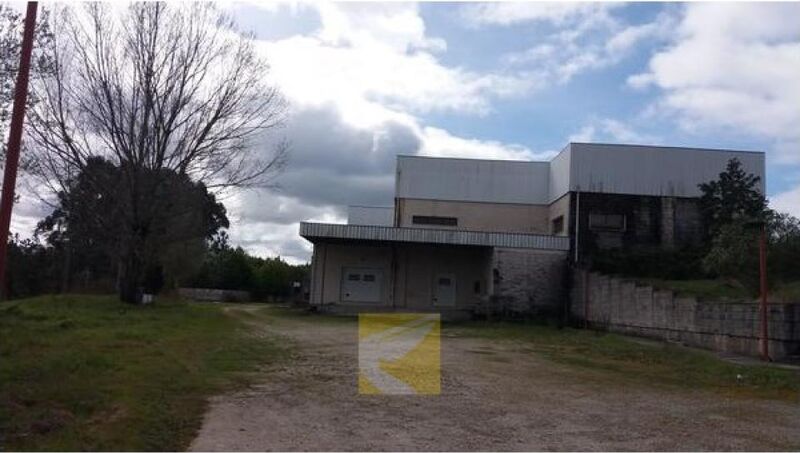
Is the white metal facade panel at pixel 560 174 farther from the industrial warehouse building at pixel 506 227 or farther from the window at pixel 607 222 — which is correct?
the window at pixel 607 222

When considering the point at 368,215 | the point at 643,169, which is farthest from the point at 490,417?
the point at 368,215

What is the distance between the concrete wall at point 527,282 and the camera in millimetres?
32594

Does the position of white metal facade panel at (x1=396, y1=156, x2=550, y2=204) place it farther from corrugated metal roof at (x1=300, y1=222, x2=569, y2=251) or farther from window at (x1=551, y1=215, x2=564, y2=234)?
corrugated metal roof at (x1=300, y1=222, x2=569, y2=251)

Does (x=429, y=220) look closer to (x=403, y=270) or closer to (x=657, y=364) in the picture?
(x=403, y=270)

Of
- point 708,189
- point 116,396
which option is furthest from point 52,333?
point 708,189

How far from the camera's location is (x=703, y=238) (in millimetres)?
33969

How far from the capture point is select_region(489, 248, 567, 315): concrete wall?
3259cm

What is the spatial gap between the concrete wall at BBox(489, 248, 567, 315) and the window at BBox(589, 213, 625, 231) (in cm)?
230

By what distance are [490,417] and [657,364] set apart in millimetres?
8527

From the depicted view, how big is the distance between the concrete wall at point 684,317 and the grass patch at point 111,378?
33.2ft

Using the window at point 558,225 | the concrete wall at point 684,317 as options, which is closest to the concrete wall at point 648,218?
the window at point 558,225

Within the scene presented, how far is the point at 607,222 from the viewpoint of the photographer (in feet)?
113

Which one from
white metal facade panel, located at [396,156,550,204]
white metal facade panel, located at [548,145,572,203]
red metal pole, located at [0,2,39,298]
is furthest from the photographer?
white metal facade panel, located at [396,156,550,204]

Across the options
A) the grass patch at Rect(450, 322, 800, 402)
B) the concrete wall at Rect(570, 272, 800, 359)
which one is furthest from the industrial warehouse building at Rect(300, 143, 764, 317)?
the grass patch at Rect(450, 322, 800, 402)
